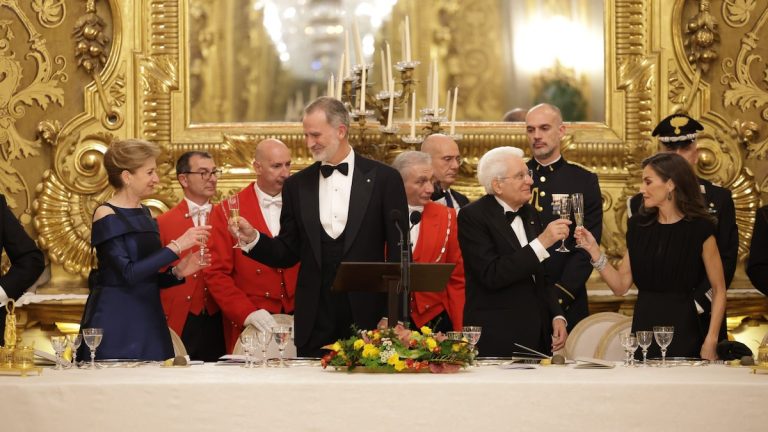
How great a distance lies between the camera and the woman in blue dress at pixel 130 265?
5195 mm

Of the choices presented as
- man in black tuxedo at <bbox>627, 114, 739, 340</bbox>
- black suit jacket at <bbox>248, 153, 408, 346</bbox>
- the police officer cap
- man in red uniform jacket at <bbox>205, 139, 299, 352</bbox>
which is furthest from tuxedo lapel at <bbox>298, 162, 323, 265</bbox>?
the police officer cap

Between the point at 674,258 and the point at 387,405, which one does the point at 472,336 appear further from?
the point at 674,258

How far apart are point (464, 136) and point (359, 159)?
5.30 ft

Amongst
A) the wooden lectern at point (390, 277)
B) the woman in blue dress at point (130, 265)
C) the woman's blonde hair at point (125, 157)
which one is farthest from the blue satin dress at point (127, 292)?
the wooden lectern at point (390, 277)

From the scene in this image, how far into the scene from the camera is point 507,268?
5.23 meters

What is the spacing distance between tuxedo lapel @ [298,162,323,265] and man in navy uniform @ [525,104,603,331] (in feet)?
3.97

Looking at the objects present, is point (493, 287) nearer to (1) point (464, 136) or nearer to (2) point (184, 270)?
(2) point (184, 270)

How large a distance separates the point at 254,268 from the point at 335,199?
846mm

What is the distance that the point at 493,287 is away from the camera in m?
5.31

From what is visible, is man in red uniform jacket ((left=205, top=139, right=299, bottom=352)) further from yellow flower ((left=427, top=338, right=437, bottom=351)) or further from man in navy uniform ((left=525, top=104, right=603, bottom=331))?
yellow flower ((left=427, top=338, right=437, bottom=351))

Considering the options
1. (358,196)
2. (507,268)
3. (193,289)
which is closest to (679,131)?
(507,268)

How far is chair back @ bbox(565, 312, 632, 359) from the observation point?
17.4ft

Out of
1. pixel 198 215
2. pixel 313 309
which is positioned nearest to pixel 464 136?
pixel 198 215

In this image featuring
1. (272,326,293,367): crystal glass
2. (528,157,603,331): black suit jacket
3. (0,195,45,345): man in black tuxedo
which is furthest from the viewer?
(528,157,603,331): black suit jacket
